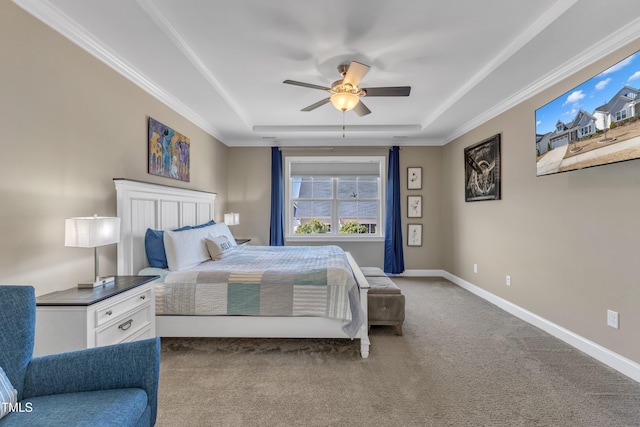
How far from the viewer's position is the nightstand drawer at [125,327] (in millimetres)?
1728

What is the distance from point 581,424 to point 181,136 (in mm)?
4433

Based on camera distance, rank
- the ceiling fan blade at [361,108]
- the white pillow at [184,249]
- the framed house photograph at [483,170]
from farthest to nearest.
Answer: the framed house photograph at [483,170]
the ceiling fan blade at [361,108]
the white pillow at [184,249]

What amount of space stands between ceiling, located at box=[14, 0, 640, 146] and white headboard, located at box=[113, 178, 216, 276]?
41.1 inches

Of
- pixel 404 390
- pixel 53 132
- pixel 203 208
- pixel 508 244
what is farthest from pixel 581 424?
pixel 203 208

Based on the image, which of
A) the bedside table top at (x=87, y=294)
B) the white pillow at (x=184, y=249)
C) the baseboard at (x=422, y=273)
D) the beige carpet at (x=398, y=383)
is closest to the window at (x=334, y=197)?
the baseboard at (x=422, y=273)

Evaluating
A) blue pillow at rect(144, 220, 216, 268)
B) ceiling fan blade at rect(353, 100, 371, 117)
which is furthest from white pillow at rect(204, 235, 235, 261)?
ceiling fan blade at rect(353, 100, 371, 117)

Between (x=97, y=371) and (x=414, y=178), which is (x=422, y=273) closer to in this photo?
(x=414, y=178)

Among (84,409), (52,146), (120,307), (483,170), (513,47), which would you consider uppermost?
(513,47)

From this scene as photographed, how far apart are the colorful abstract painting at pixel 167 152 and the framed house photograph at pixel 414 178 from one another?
149 inches

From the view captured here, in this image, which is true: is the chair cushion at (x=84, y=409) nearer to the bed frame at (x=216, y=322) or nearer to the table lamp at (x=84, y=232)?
the table lamp at (x=84, y=232)

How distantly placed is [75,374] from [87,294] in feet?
2.38

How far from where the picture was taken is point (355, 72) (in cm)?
246

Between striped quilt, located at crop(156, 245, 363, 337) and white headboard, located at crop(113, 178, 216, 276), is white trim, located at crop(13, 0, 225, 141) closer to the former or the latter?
white headboard, located at crop(113, 178, 216, 276)

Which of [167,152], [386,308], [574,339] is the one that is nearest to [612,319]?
[574,339]
